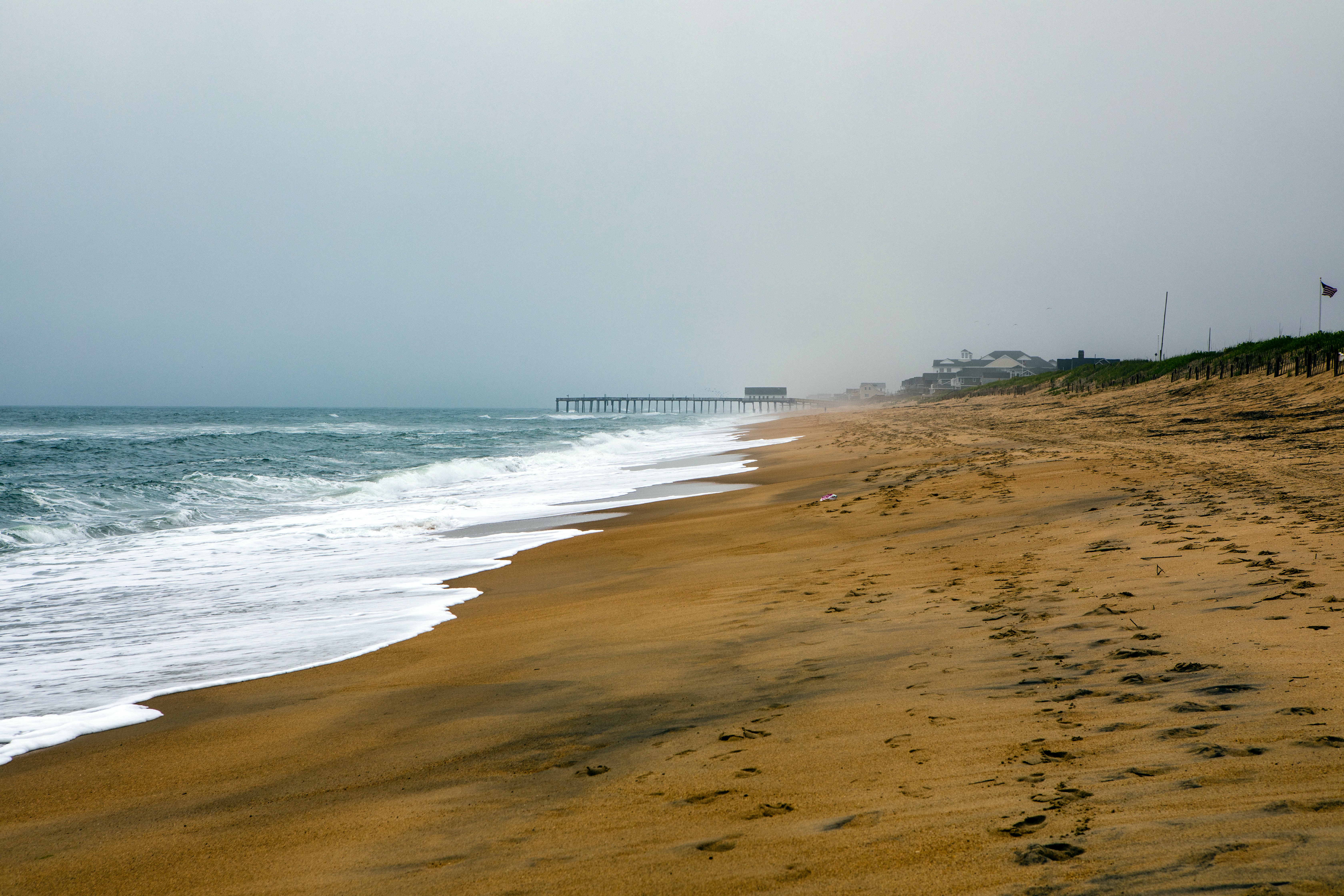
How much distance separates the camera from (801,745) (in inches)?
121

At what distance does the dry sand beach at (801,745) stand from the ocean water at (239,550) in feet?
2.07

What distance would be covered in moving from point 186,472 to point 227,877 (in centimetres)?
2149

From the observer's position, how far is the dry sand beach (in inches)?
85.7

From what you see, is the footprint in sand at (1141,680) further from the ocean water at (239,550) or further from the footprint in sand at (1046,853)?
the ocean water at (239,550)

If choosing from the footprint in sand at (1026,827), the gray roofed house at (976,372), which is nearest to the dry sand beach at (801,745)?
the footprint in sand at (1026,827)

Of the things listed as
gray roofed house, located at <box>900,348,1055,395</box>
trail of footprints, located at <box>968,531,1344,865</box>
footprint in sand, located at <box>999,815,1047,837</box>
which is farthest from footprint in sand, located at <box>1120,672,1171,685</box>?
gray roofed house, located at <box>900,348,1055,395</box>

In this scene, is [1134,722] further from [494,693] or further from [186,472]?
[186,472]

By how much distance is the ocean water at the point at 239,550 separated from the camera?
205 inches

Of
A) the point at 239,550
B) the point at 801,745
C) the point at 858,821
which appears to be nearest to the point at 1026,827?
the point at 858,821

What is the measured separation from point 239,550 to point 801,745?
8.74 meters

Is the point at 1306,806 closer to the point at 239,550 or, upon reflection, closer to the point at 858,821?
the point at 858,821

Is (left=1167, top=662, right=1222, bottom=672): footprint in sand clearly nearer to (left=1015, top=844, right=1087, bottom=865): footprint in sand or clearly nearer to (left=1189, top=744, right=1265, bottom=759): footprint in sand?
(left=1189, top=744, right=1265, bottom=759): footprint in sand

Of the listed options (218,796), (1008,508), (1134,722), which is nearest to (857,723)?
(1134,722)

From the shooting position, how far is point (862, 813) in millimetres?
2441
